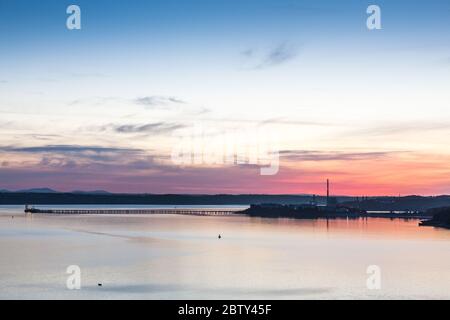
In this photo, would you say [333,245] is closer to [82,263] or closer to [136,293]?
[82,263]

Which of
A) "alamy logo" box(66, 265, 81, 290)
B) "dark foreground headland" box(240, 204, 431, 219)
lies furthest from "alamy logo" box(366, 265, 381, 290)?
"dark foreground headland" box(240, 204, 431, 219)

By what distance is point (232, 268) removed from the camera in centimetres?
4253

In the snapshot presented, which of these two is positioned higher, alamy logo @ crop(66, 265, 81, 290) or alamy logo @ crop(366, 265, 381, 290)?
alamy logo @ crop(66, 265, 81, 290)

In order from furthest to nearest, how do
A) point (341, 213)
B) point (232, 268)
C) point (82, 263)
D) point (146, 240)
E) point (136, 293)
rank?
point (341, 213) → point (146, 240) → point (82, 263) → point (232, 268) → point (136, 293)

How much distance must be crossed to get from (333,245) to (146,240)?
67.6 ft

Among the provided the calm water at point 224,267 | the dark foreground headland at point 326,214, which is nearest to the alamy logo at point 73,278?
the calm water at point 224,267

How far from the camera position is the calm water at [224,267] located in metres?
32.5

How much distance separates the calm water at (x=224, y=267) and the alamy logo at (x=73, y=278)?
14.5 inches

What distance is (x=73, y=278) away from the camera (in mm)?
36312

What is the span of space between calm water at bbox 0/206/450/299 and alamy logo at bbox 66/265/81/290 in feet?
1.21

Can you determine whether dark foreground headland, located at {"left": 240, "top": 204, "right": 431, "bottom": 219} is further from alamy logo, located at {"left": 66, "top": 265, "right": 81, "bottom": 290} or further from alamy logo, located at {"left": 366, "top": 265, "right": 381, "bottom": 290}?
alamy logo, located at {"left": 66, "top": 265, "right": 81, "bottom": 290}

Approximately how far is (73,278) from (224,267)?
11356mm

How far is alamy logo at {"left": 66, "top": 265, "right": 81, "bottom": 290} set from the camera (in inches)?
1328

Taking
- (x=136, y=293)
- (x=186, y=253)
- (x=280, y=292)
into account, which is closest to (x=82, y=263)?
(x=186, y=253)
